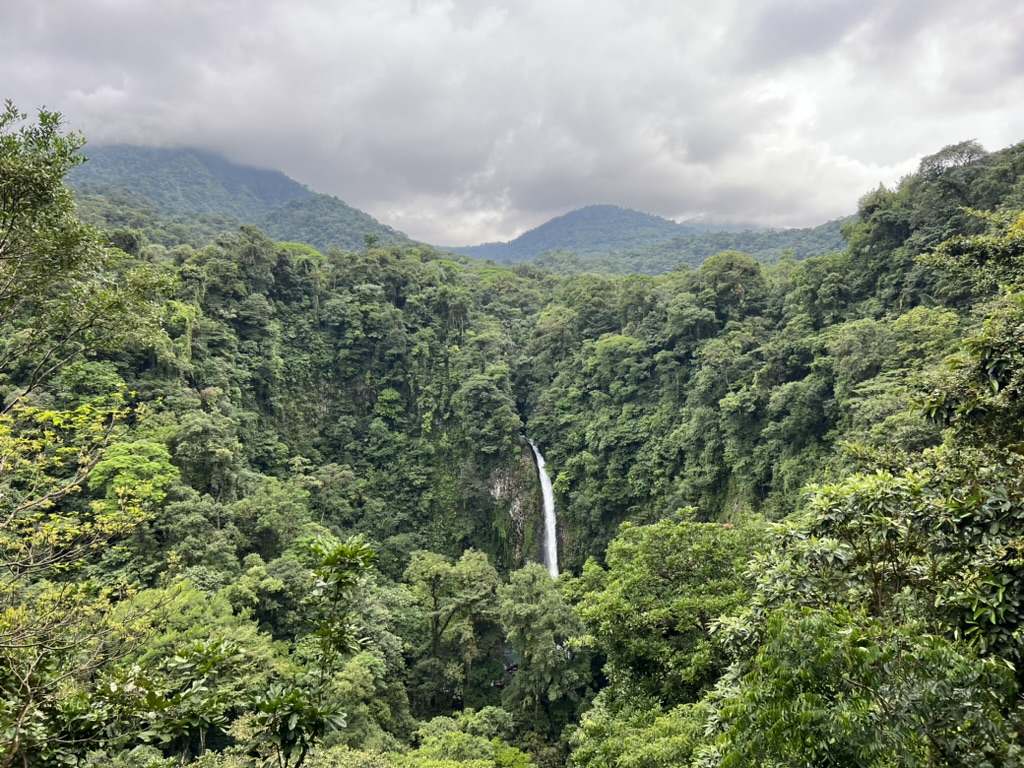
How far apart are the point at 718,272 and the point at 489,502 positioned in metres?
16.7

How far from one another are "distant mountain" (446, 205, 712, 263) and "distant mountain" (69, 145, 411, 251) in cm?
3123

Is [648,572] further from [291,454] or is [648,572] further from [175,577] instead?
[291,454]

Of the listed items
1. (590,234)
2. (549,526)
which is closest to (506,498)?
(549,526)

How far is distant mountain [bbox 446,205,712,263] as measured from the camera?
96375 mm

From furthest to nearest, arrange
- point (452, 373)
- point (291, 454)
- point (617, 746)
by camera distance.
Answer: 1. point (452, 373)
2. point (291, 454)
3. point (617, 746)

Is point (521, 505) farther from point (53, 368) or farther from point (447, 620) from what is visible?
point (53, 368)

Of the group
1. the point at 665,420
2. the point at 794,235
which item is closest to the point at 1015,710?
the point at 665,420

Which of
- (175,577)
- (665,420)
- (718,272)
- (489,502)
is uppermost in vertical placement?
(718,272)

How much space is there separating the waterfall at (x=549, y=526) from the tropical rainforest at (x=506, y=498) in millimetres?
674

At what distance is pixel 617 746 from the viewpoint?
773cm

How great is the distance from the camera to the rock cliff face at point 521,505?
25000 millimetres

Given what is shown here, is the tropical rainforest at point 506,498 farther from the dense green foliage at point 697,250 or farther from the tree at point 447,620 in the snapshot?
the dense green foliage at point 697,250

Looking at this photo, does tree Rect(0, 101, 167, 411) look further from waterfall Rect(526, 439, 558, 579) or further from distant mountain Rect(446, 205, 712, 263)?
distant mountain Rect(446, 205, 712, 263)

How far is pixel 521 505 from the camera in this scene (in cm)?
2591
